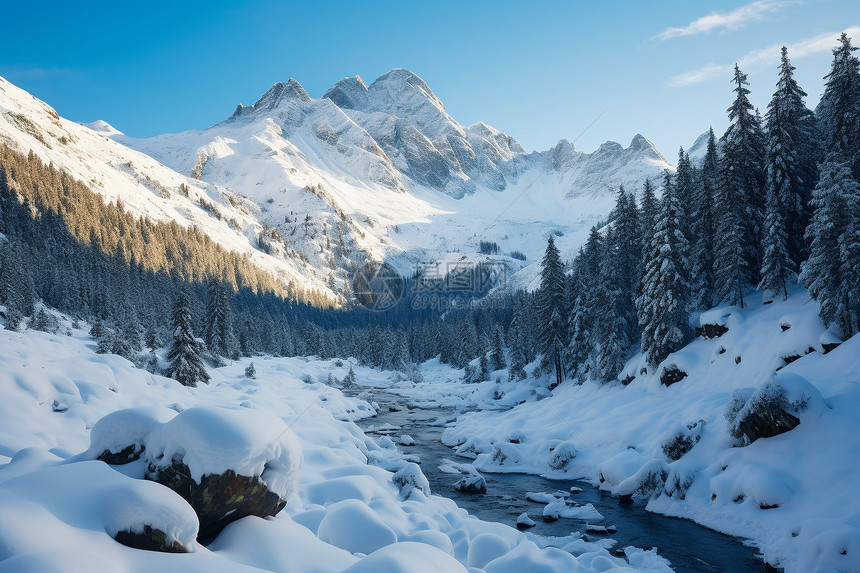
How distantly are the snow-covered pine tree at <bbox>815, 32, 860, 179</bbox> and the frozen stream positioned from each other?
1135 inches

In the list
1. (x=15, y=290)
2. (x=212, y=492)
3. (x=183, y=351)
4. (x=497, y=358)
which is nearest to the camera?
(x=212, y=492)

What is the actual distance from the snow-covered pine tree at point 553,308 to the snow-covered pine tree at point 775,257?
19329 mm

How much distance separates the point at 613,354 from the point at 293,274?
176151mm

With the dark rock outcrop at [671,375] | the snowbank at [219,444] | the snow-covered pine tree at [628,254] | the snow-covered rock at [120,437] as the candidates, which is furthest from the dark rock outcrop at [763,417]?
the snow-covered rock at [120,437]

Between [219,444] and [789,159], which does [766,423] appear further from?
[789,159]

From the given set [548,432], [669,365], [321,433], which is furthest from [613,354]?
[321,433]

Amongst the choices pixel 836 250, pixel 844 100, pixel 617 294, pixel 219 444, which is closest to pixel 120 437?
pixel 219 444

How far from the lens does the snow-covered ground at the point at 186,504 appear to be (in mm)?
5438

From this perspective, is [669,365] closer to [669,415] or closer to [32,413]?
[669,415]

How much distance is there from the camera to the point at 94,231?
95250mm

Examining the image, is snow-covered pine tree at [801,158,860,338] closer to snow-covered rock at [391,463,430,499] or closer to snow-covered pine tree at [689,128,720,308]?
snow-covered pine tree at [689,128,720,308]

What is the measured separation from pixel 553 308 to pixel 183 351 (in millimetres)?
36077

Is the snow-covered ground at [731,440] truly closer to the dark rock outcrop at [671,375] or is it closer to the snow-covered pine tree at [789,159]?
the dark rock outcrop at [671,375]

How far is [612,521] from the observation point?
18.4 m
